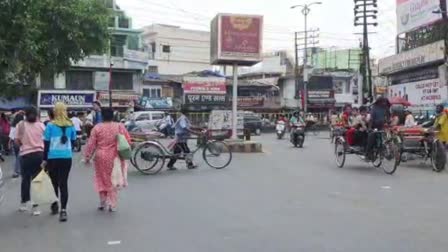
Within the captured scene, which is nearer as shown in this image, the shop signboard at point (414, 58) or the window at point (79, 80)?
the shop signboard at point (414, 58)

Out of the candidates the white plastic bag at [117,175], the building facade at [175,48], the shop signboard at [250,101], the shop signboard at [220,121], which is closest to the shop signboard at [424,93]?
the shop signboard at [220,121]

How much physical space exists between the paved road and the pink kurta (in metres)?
0.49

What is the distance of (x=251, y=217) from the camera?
8.72 metres

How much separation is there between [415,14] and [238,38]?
17.4m

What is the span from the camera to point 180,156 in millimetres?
15859

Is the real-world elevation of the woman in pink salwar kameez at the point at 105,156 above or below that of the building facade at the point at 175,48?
below

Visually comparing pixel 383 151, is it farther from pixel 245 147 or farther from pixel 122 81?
pixel 122 81

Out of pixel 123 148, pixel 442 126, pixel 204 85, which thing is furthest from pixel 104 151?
pixel 204 85

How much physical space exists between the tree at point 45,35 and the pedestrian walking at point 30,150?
1125cm

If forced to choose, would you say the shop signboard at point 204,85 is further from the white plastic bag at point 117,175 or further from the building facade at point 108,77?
the white plastic bag at point 117,175

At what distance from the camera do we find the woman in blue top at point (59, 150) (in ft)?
29.6

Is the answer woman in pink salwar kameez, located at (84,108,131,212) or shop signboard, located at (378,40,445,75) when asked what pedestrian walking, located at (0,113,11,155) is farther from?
shop signboard, located at (378,40,445,75)

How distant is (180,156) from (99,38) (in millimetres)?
12318

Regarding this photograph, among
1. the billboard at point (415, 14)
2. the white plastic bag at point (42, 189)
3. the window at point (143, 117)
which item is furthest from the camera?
the window at point (143, 117)
